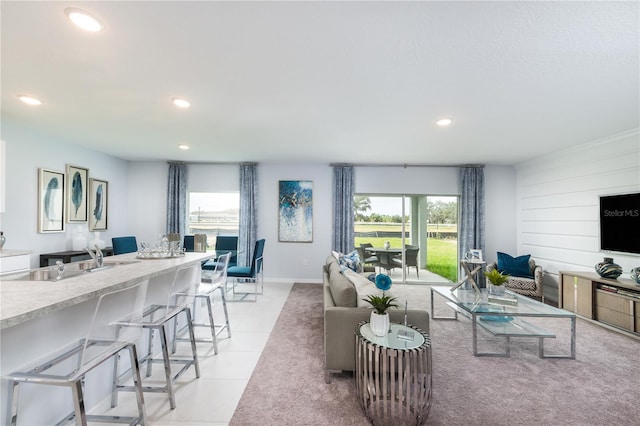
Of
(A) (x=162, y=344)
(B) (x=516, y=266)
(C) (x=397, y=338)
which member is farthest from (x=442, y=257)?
(A) (x=162, y=344)

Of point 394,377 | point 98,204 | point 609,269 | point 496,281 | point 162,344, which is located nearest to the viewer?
point 394,377

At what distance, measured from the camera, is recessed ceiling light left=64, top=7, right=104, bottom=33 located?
161 cm

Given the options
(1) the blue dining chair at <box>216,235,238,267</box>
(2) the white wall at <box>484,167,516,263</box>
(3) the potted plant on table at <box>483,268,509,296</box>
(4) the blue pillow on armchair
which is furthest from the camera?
(2) the white wall at <box>484,167,516,263</box>

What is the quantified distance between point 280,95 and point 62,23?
154 cm

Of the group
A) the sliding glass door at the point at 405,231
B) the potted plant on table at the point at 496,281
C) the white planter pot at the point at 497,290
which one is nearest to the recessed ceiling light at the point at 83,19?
the potted plant on table at the point at 496,281

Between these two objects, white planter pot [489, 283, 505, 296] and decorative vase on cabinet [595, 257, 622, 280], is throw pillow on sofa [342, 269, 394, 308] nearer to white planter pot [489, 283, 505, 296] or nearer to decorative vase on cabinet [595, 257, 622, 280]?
white planter pot [489, 283, 505, 296]

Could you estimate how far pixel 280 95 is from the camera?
2.68 m

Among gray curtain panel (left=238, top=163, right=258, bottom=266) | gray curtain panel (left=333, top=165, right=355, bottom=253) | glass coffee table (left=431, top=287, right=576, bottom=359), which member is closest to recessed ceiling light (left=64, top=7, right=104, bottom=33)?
glass coffee table (left=431, top=287, right=576, bottom=359)

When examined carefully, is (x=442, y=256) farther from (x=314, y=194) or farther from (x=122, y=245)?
(x=122, y=245)

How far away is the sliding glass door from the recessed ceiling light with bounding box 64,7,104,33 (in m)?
4.86

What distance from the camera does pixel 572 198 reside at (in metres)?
4.48

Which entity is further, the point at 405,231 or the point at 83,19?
the point at 405,231

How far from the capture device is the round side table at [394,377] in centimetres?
175

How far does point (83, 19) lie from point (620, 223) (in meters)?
5.97
